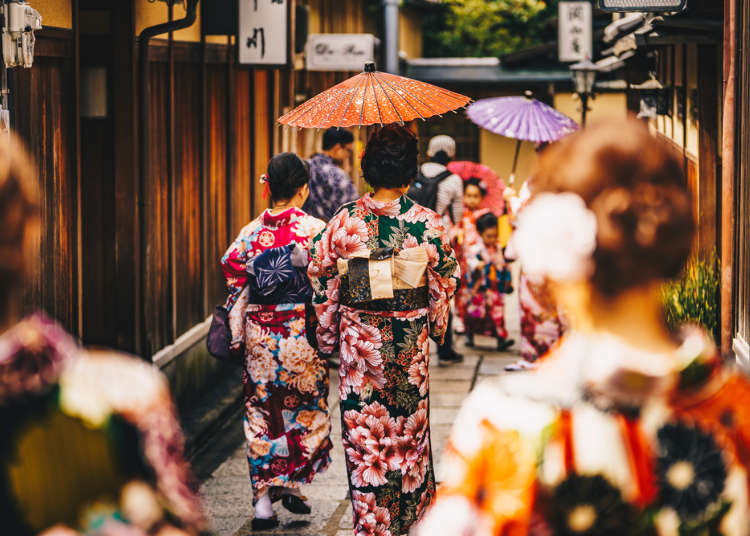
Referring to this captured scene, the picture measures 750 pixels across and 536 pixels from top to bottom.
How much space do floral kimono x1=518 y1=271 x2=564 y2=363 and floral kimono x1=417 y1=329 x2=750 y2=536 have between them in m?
8.03

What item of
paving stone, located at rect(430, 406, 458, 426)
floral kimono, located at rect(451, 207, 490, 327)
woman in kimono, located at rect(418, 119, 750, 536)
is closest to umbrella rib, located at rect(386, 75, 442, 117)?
paving stone, located at rect(430, 406, 458, 426)

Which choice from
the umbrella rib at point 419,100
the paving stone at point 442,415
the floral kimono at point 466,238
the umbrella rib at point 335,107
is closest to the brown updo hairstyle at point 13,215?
the umbrella rib at point 335,107

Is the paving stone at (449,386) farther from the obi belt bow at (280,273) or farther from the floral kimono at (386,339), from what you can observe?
the floral kimono at (386,339)

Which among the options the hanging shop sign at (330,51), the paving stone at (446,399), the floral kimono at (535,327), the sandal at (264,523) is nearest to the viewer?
the sandal at (264,523)

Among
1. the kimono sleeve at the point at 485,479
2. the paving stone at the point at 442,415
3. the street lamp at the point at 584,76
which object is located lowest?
the paving stone at the point at 442,415

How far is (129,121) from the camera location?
8203 millimetres

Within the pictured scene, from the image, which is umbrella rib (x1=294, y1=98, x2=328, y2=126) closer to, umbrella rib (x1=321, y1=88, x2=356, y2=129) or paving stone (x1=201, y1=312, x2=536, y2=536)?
umbrella rib (x1=321, y1=88, x2=356, y2=129)

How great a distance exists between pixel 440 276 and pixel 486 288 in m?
6.76

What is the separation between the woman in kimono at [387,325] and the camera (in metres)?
5.72

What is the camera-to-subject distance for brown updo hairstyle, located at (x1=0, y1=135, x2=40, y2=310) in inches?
87.1

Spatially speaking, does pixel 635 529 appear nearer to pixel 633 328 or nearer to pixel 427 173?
pixel 633 328

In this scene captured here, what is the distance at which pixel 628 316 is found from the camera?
2.34 metres

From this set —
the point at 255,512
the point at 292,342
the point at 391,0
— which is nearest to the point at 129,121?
the point at 292,342

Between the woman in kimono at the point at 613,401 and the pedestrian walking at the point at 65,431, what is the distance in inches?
25.1
